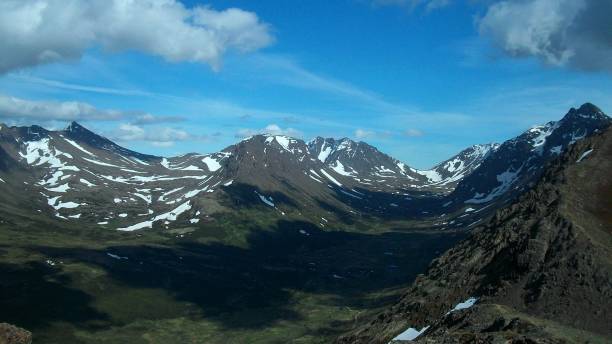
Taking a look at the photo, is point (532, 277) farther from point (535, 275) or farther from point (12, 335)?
point (12, 335)

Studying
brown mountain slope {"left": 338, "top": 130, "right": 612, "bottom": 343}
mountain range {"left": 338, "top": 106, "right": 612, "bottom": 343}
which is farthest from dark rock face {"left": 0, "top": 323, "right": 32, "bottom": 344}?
brown mountain slope {"left": 338, "top": 130, "right": 612, "bottom": 343}

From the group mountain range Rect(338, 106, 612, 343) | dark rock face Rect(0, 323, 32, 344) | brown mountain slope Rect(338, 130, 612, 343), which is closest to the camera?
dark rock face Rect(0, 323, 32, 344)

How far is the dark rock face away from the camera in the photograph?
47.0 meters

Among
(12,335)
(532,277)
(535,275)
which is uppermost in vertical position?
(535,275)

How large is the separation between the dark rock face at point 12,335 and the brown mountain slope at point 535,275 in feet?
126

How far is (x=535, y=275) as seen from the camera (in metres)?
83.1

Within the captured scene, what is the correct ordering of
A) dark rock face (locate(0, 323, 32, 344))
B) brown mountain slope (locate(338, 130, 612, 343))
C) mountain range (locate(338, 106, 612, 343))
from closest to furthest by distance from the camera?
dark rock face (locate(0, 323, 32, 344)) → brown mountain slope (locate(338, 130, 612, 343)) → mountain range (locate(338, 106, 612, 343))

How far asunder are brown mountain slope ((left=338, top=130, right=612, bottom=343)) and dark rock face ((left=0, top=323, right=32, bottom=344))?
1507 inches

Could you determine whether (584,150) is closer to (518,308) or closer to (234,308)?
(518,308)

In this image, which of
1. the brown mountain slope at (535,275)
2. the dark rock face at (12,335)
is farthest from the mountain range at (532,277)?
the dark rock face at (12,335)

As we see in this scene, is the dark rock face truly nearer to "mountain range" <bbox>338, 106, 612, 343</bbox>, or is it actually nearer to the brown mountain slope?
"mountain range" <bbox>338, 106, 612, 343</bbox>

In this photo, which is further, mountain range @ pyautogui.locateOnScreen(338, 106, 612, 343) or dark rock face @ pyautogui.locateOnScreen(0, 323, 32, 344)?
mountain range @ pyautogui.locateOnScreen(338, 106, 612, 343)

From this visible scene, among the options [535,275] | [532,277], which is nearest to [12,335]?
[532,277]

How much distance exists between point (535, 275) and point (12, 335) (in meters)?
71.6
